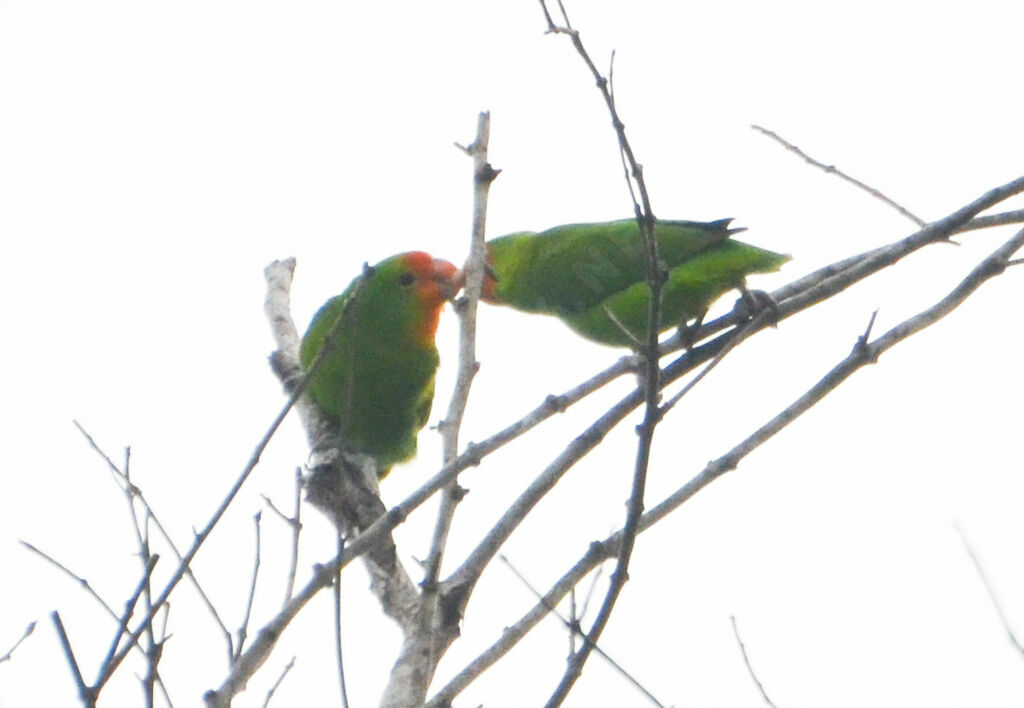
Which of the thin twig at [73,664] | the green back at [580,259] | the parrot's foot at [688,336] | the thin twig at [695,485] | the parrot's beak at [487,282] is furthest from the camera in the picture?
the parrot's beak at [487,282]

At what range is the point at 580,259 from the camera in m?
5.80

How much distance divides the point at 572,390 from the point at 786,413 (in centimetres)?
65

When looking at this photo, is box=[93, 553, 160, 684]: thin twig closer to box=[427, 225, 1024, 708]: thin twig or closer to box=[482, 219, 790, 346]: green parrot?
box=[427, 225, 1024, 708]: thin twig

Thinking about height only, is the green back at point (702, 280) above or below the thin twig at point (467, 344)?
above

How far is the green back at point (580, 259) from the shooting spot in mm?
5238

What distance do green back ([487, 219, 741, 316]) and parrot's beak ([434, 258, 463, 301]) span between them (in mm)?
219

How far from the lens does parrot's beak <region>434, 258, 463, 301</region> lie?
631 centimetres

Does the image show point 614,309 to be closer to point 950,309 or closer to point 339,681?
point 950,309

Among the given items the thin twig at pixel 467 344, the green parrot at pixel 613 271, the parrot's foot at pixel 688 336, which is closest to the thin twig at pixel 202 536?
the thin twig at pixel 467 344

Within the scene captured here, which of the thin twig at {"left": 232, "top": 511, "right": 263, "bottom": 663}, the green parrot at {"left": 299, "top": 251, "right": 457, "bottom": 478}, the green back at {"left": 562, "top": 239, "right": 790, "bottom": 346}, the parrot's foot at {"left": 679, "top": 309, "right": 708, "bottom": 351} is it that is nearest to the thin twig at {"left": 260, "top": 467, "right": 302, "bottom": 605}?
the thin twig at {"left": 232, "top": 511, "right": 263, "bottom": 663}

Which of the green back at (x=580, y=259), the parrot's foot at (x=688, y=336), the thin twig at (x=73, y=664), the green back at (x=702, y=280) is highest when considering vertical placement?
the green back at (x=580, y=259)

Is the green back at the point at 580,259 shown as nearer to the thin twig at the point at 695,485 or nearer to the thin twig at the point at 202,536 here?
the thin twig at the point at 695,485

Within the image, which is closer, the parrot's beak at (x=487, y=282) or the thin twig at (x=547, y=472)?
the thin twig at (x=547, y=472)

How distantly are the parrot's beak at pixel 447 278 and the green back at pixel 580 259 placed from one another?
0.72 ft
